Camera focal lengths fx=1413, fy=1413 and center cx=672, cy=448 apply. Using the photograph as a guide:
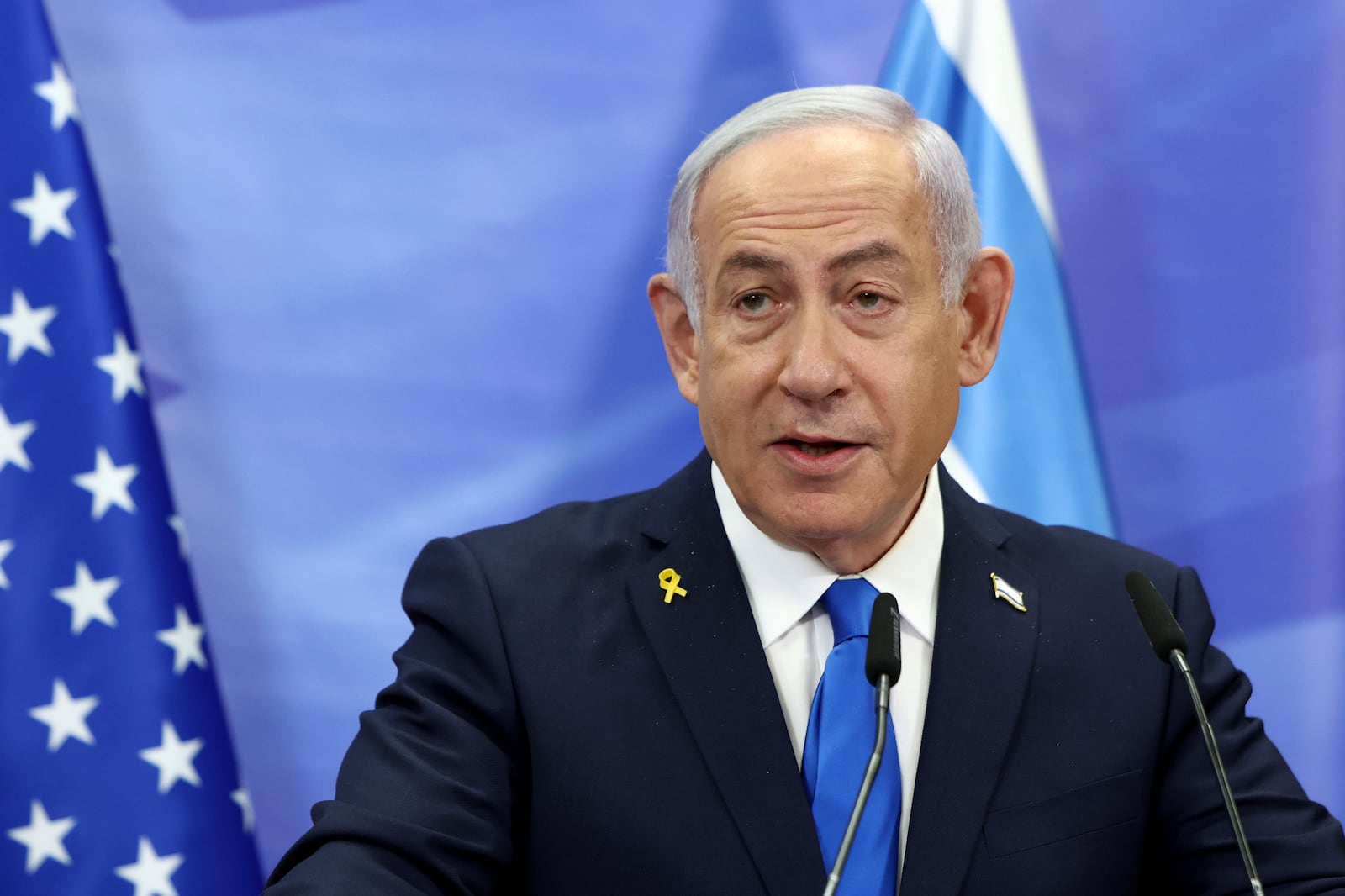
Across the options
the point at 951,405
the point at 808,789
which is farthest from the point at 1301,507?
the point at 808,789

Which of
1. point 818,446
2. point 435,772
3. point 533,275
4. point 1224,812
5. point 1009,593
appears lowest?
point 1224,812

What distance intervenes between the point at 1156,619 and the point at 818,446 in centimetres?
49

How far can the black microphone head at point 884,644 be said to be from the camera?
151 cm

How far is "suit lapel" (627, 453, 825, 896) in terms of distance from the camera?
1.76 metres

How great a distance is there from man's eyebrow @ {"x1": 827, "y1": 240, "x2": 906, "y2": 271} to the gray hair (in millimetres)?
113

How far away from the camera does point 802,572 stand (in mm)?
1984

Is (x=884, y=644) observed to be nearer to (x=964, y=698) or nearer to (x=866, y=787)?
A: (x=866, y=787)

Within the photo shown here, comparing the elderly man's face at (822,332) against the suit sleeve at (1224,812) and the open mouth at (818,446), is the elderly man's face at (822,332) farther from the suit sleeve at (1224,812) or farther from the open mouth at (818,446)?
the suit sleeve at (1224,812)

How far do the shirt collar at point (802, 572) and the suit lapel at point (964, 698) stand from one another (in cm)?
3

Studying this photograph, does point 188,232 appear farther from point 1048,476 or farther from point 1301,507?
point 1301,507

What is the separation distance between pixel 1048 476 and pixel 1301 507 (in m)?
0.68

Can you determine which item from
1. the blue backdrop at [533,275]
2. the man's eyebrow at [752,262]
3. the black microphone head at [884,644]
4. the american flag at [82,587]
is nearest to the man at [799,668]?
the man's eyebrow at [752,262]

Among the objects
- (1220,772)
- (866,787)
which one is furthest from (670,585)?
(1220,772)

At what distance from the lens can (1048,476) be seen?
3002 mm
